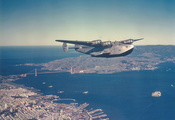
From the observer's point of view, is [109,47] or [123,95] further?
[123,95]

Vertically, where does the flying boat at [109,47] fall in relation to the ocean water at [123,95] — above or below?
above

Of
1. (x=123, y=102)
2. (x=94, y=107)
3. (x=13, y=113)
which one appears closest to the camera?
(x=13, y=113)

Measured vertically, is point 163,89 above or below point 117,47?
below

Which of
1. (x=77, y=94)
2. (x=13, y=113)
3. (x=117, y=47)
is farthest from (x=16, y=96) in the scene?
(x=117, y=47)

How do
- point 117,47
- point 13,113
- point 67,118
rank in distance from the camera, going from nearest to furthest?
point 117,47
point 67,118
point 13,113

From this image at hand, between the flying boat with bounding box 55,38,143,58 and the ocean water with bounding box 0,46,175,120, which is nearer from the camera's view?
the flying boat with bounding box 55,38,143,58

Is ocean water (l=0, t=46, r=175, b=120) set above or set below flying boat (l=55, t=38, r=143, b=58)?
below

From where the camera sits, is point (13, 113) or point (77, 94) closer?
point (13, 113)

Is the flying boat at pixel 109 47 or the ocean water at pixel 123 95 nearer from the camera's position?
the flying boat at pixel 109 47

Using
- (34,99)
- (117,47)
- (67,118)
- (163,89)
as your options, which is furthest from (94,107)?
(163,89)

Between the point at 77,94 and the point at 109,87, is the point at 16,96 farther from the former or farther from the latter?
the point at 109,87

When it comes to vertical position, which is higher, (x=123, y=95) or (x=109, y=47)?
(x=109, y=47)
